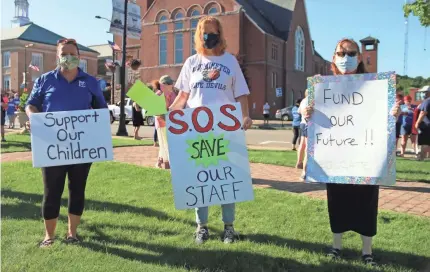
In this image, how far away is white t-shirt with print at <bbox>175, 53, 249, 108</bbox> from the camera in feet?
13.1

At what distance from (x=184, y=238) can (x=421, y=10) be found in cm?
832

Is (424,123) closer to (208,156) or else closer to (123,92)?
(208,156)

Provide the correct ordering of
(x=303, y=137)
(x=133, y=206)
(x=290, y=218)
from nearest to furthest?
(x=290, y=218), (x=133, y=206), (x=303, y=137)

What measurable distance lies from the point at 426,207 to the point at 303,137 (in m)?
3.17

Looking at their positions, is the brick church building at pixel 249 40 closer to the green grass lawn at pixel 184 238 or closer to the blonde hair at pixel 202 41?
the green grass lawn at pixel 184 238

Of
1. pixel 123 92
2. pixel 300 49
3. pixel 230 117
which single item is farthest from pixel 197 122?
pixel 300 49

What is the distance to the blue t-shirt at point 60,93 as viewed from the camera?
12.9 ft

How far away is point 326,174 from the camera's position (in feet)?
11.9

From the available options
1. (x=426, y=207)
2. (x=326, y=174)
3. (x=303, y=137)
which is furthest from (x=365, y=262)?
(x=303, y=137)

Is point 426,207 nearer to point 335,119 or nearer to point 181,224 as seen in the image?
point 335,119

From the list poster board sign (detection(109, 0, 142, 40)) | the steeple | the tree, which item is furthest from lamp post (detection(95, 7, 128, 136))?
the steeple

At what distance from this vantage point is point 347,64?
142 inches

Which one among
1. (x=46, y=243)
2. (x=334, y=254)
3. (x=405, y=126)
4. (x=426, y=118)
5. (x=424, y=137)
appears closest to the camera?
(x=334, y=254)

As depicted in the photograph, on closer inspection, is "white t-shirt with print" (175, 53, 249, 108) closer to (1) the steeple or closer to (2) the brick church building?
(2) the brick church building
